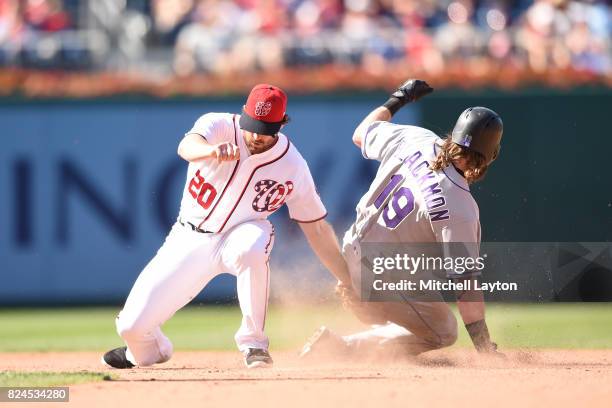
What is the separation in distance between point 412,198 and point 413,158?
0.26 metres

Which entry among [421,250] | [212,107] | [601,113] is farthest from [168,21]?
[421,250]

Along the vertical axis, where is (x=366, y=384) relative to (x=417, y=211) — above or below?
below

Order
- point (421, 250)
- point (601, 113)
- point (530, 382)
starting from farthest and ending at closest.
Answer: point (601, 113) < point (421, 250) < point (530, 382)

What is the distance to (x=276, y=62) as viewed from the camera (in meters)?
13.3

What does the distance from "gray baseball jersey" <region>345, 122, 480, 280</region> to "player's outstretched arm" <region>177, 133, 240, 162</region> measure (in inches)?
46.5

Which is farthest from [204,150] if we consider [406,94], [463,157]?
[406,94]

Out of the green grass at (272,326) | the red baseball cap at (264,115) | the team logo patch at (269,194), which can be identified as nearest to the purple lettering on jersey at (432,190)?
the team logo patch at (269,194)

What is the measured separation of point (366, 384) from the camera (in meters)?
5.94

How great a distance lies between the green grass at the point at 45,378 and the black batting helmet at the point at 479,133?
101 inches

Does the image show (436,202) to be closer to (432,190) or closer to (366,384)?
(432,190)

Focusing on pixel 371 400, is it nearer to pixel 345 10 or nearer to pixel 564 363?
pixel 564 363

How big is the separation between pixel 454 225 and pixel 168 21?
8.26m

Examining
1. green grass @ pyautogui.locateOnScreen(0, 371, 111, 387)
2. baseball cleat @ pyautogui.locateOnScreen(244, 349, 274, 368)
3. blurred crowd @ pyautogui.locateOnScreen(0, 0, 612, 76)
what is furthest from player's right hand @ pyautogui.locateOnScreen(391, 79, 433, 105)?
blurred crowd @ pyautogui.locateOnScreen(0, 0, 612, 76)

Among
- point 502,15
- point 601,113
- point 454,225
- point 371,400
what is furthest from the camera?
point 502,15
